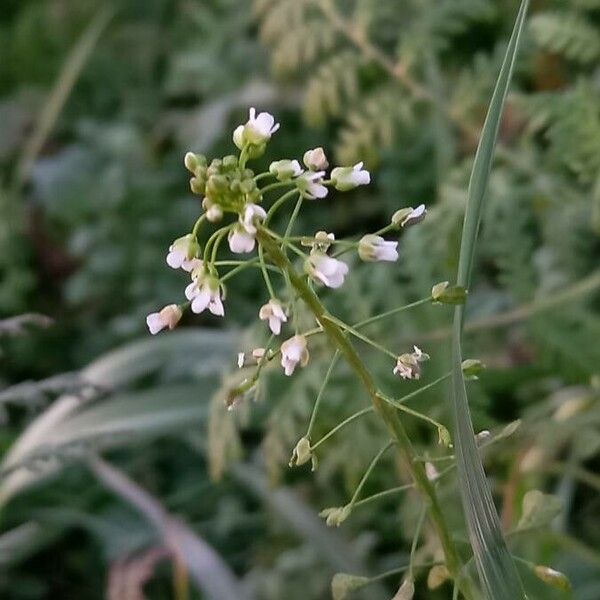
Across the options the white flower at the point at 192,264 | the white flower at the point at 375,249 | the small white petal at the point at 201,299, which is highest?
the white flower at the point at 192,264

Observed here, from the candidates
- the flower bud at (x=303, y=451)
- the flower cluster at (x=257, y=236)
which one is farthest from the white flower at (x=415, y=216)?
the flower bud at (x=303, y=451)

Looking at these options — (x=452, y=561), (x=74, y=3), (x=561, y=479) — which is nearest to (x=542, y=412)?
(x=561, y=479)

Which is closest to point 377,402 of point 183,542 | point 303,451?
point 303,451

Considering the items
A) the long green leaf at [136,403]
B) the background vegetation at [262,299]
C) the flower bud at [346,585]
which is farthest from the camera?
the long green leaf at [136,403]

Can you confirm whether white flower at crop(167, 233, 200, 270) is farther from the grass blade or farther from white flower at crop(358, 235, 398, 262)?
the grass blade

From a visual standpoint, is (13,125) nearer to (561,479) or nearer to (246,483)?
(246,483)

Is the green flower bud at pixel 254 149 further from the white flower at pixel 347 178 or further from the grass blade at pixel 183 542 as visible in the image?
the grass blade at pixel 183 542
